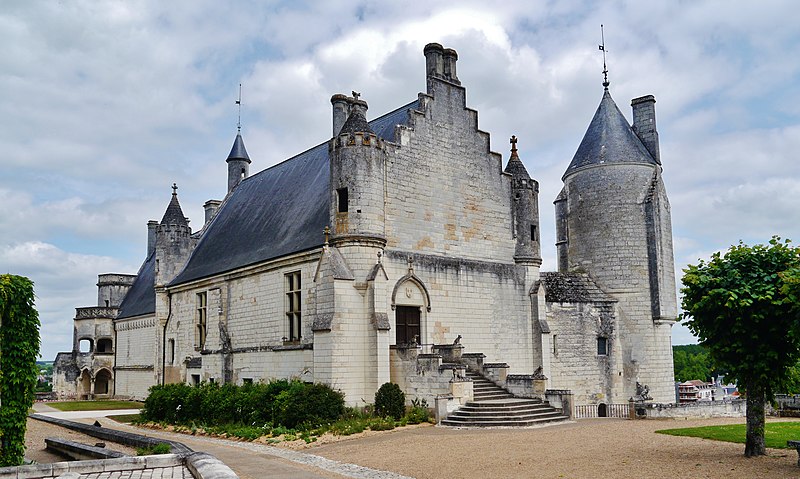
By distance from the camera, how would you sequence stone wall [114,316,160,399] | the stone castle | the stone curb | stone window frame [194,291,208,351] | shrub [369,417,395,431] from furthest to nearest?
stone wall [114,316,160,399], stone window frame [194,291,208,351], the stone castle, shrub [369,417,395,431], the stone curb

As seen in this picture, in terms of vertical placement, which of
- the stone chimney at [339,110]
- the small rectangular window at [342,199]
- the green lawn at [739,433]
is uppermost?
the stone chimney at [339,110]

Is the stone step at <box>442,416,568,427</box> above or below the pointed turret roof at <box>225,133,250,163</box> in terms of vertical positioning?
below

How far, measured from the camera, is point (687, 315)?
527 inches

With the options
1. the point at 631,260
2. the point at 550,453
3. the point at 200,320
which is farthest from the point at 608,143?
the point at 200,320

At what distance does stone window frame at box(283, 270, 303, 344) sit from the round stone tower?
1186 cm

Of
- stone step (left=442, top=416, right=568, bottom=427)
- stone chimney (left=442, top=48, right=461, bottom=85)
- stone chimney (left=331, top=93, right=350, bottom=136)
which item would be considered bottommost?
stone step (left=442, top=416, right=568, bottom=427)

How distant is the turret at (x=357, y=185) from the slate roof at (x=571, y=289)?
8.23 metres

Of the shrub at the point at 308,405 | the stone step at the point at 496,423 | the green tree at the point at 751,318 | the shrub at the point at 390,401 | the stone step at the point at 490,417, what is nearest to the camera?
the green tree at the point at 751,318

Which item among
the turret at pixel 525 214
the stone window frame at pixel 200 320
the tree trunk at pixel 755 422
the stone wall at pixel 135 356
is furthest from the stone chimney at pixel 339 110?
the stone wall at pixel 135 356

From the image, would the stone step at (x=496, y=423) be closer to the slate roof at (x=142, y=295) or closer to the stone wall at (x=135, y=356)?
the stone wall at (x=135, y=356)

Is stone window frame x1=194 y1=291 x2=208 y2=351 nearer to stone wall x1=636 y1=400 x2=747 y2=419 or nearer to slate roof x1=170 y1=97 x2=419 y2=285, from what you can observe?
slate roof x1=170 y1=97 x2=419 y2=285

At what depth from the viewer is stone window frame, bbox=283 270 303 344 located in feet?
79.2

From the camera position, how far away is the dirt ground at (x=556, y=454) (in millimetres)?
11516

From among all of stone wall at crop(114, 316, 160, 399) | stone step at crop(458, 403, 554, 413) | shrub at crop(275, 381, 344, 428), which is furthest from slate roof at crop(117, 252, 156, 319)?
stone step at crop(458, 403, 554, 413)
